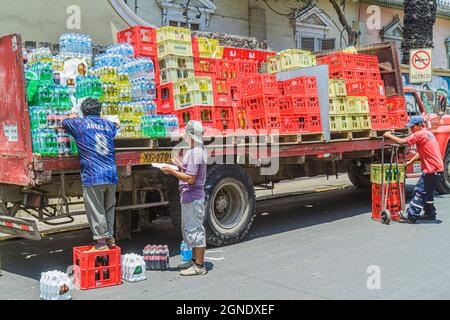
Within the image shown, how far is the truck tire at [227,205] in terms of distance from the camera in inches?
285

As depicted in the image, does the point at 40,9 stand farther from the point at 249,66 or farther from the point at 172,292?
the point at 172,292

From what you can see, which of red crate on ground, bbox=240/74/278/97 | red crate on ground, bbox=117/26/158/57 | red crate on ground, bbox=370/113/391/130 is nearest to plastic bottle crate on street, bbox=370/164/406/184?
red crate on ground, bbox=370/113/391/130

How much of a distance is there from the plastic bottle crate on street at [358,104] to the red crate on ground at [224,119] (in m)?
2.57

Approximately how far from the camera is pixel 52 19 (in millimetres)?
12047

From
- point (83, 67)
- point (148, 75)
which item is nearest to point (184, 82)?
point (148, 75)

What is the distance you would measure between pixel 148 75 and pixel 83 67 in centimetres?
97

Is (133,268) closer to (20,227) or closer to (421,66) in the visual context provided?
(20,227)

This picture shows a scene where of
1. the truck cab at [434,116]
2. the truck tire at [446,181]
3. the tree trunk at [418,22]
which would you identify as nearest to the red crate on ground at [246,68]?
the truck cab at [434,116]

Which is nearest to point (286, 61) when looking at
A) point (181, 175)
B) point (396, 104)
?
point (396, 104)

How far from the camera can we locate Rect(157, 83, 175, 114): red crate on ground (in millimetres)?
7621

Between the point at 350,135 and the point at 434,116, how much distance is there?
3.60 m

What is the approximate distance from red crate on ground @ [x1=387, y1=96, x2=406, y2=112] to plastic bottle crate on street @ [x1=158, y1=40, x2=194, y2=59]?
15.5ft

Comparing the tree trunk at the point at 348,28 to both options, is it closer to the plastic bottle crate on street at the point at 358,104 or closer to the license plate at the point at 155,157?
the plastic bottle crate on street at the point at 358,104

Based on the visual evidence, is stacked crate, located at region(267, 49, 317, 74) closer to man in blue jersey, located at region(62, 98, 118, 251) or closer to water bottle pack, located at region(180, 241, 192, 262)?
water bottle pack, located at region(180, 241, 192, 262)
